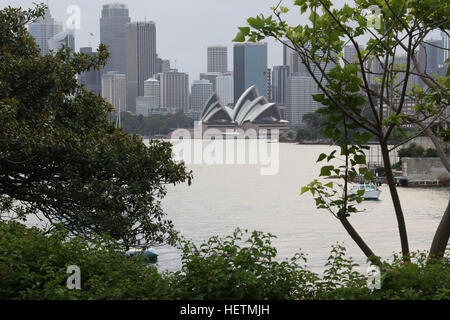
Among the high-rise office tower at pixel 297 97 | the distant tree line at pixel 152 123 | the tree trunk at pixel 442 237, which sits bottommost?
the tree trunk at pixel 442 237

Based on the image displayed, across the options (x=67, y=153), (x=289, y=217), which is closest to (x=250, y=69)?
(x=289, y=217)

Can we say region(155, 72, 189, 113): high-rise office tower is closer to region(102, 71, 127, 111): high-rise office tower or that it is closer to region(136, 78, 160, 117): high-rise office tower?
region(136, 78, 160, 117): high-rise office tower

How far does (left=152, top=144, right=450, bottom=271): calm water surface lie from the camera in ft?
87.7

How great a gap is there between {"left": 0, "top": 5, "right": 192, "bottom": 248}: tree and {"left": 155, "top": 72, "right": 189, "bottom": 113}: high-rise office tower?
180 meters

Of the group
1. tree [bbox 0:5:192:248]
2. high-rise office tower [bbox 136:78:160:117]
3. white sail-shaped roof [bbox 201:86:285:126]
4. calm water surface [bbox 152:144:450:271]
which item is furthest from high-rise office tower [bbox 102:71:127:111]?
tree [bbox 0:5:192:248]

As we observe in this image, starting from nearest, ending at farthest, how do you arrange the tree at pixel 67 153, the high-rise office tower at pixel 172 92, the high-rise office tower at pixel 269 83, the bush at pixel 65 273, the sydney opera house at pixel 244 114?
the bush at pixel 65 273 → the tree at pixel 67 153 → the sydney opera house at pixel 244 114 → the high-rise office tower at pixel 269 83 → the high-rise office tower at pixel 172 92

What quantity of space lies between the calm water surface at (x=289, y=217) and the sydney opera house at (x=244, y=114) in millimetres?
72278

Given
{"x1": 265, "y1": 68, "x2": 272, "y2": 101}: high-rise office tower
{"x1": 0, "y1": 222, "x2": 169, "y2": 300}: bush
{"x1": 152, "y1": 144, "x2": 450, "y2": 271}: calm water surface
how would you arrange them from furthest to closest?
1. {"x1": 265, "y1": 68, "x2": 272, "y2": 101}: high-rise office tower
2. {"x1": 152, "y1": 144, "x2": 450, "y2": 271}: calm water surface
3. {"x1": 0, "y1": 222, "x2": 169, "y2": 300}: bush

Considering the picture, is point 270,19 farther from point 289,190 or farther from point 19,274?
point 289,190

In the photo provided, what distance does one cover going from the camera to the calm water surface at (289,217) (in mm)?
26734

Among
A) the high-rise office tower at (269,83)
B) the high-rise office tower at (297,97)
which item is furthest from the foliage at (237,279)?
the high-rise office tower at (297,97)

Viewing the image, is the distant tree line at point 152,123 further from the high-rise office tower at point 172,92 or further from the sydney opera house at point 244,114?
the high-rise office tower at point 172,92

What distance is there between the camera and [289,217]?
36.9 metres
